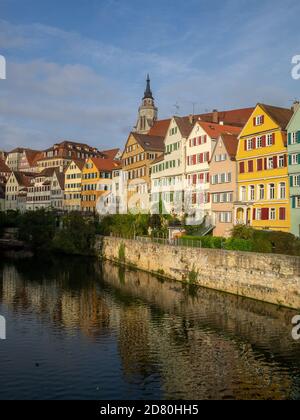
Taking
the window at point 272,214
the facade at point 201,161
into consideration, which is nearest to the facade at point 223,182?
the facade at point 201,161

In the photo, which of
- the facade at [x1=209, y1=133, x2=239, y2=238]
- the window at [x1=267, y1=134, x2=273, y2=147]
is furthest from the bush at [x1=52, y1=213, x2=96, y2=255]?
→ the window at [x1=267, y1=134, x2=273, y2=147]

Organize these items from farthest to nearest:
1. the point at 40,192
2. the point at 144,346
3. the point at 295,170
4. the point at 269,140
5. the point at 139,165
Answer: the point at 40,192
the point at 139,165
the point at 269,140
the point at 295,170
the point at 144,346

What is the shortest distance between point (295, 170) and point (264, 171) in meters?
4.52

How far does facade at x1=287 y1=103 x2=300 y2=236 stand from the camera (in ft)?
131

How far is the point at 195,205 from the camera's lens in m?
54.0

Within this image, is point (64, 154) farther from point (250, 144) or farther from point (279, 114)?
point (279, 114)

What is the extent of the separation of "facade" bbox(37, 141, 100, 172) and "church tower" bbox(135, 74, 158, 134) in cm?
1489

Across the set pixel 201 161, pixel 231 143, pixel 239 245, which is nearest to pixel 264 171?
pixel 231 143

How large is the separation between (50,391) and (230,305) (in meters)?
16.9

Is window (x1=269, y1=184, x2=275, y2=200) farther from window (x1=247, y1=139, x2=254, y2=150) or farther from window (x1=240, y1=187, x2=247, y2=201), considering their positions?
window (x1=247, y1=139, x2=254, y2=150)

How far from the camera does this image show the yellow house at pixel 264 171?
4209 centimetres

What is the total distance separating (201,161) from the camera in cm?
5397
